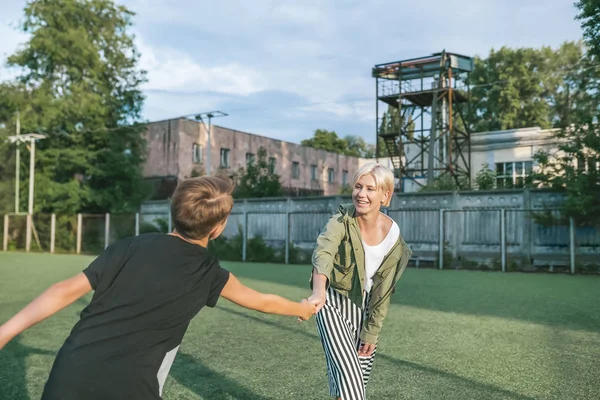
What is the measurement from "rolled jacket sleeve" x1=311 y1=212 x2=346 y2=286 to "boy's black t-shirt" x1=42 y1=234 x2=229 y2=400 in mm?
944

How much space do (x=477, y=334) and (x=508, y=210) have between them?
40.7 feet

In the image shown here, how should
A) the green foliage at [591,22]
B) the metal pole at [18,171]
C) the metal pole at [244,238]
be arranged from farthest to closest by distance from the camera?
the metal pole at [18,171] → the metal pole at [244,238] → the green foliage at [591,22]

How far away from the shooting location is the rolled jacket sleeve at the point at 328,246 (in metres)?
3.21

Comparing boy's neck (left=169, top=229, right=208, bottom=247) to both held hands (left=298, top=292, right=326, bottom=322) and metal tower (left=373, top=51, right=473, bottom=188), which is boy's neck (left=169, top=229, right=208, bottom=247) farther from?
metal tower (left=373, top=51, right=473, bottom=188)

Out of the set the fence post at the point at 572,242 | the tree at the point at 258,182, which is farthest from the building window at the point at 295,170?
the fence post at the point at 572,242

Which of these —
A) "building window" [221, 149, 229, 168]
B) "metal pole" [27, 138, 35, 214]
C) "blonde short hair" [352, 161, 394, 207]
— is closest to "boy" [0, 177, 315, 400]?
"blonde short hair" [352, 161, 394, 207]

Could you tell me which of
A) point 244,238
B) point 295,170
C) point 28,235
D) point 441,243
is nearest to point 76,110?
point 28,235

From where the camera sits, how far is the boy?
212cm

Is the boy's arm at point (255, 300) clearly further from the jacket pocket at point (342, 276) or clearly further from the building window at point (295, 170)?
the building window at point (295, 170)

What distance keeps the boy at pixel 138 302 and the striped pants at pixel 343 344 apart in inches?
37.9

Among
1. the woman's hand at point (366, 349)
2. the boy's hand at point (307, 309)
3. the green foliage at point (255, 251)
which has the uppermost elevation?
the boy's hand at point (307, 309)

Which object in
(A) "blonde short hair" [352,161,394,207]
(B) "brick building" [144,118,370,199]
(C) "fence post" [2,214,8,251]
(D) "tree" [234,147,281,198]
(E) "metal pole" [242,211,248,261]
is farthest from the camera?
(B) "brick building" [144,118,370,199]

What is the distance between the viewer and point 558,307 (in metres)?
9.52

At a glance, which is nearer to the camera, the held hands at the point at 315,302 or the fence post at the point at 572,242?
the held hands at the point at 315,302
